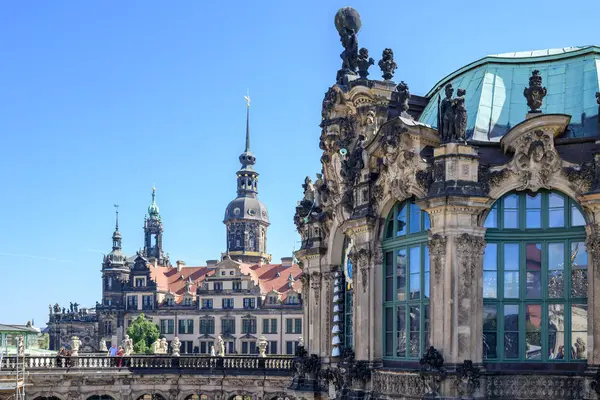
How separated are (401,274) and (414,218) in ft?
5.24

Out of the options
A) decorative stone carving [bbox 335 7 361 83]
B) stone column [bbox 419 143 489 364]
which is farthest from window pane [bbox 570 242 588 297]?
decorative stone carving [bbox 335 7 361 83]

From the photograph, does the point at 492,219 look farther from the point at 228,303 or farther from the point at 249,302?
the point at 228,303

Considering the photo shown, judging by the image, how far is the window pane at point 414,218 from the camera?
23.7 m

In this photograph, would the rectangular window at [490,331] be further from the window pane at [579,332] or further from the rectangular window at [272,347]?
the rectangular window at [272,347]

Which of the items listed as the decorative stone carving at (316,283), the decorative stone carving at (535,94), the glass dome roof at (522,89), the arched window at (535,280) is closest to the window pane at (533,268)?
the arched window at (535,280)

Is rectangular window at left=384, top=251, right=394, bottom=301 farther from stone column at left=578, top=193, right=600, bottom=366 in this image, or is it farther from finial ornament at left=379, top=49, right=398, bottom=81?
finial ornament at left=379, top=49, right=398, bottom=81

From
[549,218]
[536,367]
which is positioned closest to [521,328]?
[536,367]

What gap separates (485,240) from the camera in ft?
72.8

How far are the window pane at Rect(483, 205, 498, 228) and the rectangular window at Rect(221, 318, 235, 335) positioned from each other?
95564 millimetres

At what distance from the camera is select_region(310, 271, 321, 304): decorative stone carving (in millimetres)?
31531

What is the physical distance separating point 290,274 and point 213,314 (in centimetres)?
1125

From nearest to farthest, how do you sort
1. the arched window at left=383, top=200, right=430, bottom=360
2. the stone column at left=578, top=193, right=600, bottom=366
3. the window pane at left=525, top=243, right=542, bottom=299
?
the stone column at left=578, top=193, right=600, bottom=366 < the window pane at left=525, top=243, right=542, bottom=299 < the arched window at left=383, top=200, right=430, bottom=360

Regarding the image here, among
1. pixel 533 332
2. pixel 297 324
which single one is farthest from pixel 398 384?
pixel 297 324

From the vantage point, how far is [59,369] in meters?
44.7
